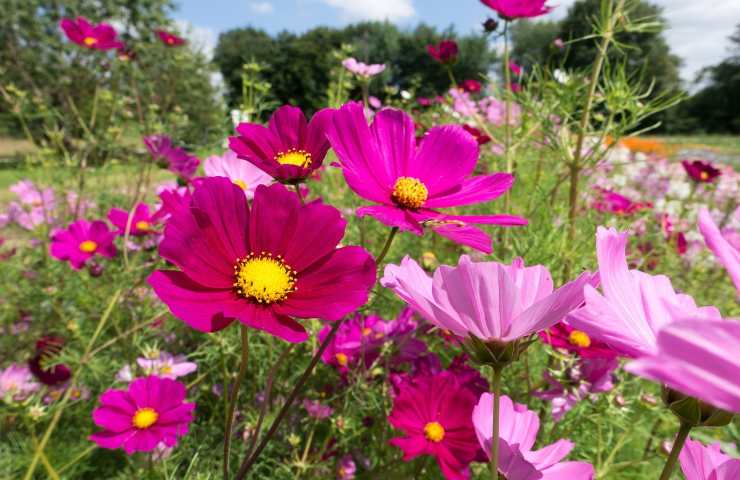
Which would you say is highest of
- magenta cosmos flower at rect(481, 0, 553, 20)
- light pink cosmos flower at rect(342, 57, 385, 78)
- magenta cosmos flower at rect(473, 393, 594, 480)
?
magenta cosmos flower at rect(481, 0, 553, 20)

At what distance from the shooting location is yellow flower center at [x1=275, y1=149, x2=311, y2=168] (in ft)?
1.48

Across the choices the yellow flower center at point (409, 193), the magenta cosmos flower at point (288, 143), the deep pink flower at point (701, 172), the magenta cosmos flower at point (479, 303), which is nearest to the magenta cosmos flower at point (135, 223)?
the magenta cosmos flower at point (288, 143)

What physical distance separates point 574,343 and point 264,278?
46 centimetres

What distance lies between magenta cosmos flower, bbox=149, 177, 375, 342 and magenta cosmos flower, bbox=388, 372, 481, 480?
30cm

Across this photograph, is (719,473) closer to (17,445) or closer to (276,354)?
(276,354)

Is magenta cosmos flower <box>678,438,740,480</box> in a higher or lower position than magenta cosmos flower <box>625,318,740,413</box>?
lower

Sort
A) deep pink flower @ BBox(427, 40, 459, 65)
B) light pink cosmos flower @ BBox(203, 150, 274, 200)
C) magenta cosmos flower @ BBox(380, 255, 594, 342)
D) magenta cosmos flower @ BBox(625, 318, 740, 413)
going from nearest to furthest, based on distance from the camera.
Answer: magenta cosmos flower @ BBox(625, 318, 740, 413)
magenta cosmos flower @ BBox(380, 255, 594, 342)
light pink cosmos flower @ BBox(203, 150, 274, 200)
deep pink flower @ BBox(427, 40, 459, 65)

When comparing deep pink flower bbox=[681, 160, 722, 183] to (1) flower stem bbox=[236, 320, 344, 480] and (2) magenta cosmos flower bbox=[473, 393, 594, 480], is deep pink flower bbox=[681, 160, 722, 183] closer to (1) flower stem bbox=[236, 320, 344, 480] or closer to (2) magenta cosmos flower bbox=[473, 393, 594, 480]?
(2) magenta cosmos flower bbox=[473, 393, 594, 480]

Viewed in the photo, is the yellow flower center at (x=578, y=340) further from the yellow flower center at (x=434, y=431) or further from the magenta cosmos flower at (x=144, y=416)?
the magenta cosmos flower at (x=144, y=416)

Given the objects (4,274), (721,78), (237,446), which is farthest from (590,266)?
(721,78)

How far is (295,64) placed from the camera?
555 inches

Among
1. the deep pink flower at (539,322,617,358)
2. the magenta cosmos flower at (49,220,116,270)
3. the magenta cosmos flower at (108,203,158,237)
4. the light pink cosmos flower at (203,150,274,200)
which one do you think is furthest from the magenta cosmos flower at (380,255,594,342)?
the magenta cosmos flower at (49,220,116,270)

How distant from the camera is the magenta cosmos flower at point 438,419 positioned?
0.58m

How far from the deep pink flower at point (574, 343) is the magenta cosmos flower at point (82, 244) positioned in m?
0.84
